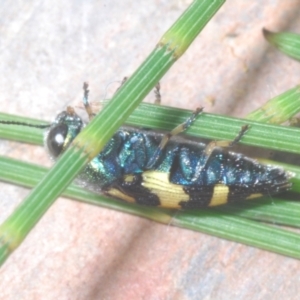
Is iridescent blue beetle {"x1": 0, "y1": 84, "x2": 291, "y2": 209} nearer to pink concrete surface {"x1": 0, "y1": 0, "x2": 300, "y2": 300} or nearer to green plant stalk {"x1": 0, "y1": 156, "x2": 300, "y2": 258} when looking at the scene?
green plant stalk {"x1": 0, "y1": 156, "x2": 300, "y2": 258}

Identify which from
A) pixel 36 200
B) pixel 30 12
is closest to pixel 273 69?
pixel 30 12

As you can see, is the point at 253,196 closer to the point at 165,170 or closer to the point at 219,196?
the point at 219,196

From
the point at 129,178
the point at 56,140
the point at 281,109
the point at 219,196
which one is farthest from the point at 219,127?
the point at 56,140

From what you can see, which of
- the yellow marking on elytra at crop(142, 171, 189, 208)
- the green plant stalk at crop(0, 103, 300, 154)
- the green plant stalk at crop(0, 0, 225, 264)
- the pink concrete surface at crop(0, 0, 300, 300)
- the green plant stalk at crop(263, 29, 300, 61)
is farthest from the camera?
the pink concrete surface at crop(0, 0, 300, 300)

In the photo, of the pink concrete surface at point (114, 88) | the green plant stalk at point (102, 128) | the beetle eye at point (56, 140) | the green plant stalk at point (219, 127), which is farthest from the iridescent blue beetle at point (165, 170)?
the green plant stalk at point (102, 128)

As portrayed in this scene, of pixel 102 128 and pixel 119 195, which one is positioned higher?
pixel 119 195

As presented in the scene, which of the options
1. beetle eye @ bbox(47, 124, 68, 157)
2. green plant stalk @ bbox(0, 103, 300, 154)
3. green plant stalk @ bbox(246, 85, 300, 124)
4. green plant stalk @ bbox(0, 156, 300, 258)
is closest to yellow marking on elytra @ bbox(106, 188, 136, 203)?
green plant stalk @ bbox(0, 156, 300, 258)

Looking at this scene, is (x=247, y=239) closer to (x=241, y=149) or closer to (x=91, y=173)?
(x=241, y=149)
